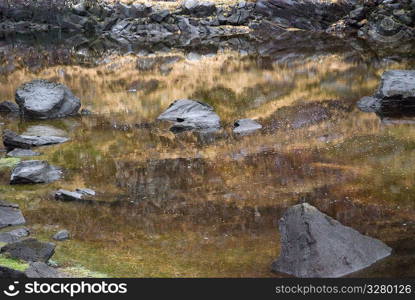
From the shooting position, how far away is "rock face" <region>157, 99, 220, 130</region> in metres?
34.8

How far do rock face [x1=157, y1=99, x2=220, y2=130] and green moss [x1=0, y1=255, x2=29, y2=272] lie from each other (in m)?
20.2

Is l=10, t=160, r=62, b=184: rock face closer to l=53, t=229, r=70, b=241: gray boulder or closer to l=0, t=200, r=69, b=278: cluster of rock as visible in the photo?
l=0, t=200, r=69, b=278: cluster of rock

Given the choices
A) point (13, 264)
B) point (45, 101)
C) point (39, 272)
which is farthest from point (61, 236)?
point (45, 101)

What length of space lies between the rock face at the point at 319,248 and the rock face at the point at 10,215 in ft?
31.1

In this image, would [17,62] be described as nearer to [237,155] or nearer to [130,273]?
[237,155]

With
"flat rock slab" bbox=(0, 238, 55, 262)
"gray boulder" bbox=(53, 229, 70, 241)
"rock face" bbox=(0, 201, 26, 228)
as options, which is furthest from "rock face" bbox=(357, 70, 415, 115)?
"flat rock slab" bbox=(0, 238, 55, 262)

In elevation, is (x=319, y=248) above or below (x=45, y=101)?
above

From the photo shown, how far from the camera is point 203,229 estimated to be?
18953mm

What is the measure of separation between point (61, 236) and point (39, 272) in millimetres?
4794

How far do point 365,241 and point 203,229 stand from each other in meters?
5.41

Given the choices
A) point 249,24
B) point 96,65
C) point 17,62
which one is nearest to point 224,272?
point 96,65

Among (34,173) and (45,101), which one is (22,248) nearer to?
(34,173)

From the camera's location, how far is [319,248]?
1517cm

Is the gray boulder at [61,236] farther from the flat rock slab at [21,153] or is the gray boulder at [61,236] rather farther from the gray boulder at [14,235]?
the flat rock slab at [21,153]
